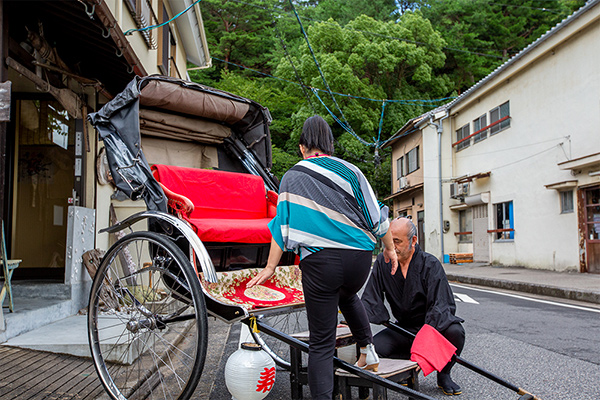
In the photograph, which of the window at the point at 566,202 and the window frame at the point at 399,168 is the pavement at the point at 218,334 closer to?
the window at the point at 566,202

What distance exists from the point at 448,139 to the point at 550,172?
7.88 meters

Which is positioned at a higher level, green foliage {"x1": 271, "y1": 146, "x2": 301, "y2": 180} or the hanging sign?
green foliage {"x1": 271, "y1": 146, "x2": 301, "y2": 180}

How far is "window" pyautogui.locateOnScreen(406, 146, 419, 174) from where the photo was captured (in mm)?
24531

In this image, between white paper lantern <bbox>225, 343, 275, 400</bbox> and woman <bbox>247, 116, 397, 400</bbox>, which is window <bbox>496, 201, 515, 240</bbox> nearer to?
woman <bbox>247, 116, 397, 400</bbox>

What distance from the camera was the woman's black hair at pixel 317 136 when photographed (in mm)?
2846

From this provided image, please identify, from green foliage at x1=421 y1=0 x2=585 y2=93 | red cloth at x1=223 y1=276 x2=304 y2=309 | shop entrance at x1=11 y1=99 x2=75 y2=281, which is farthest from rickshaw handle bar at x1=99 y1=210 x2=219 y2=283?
green foliage at x1=421 y1=0 x2=585 y2=93

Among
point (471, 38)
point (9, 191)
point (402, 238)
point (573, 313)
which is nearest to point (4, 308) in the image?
point (9, 191)

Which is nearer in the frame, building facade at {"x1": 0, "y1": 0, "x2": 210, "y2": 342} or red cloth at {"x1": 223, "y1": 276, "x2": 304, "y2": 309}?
red cloth at {"x1": 223, "y1": 276, "x2": 304, "y2": 309}

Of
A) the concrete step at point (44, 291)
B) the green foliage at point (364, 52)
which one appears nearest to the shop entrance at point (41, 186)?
the concrete step at point (44, 291)

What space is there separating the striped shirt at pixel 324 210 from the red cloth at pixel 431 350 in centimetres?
86

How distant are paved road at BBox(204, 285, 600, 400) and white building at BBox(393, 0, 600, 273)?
6.24 meters

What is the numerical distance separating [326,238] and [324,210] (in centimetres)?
17

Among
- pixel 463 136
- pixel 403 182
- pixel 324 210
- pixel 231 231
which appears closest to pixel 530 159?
pixel 463 136

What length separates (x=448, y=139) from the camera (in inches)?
859
